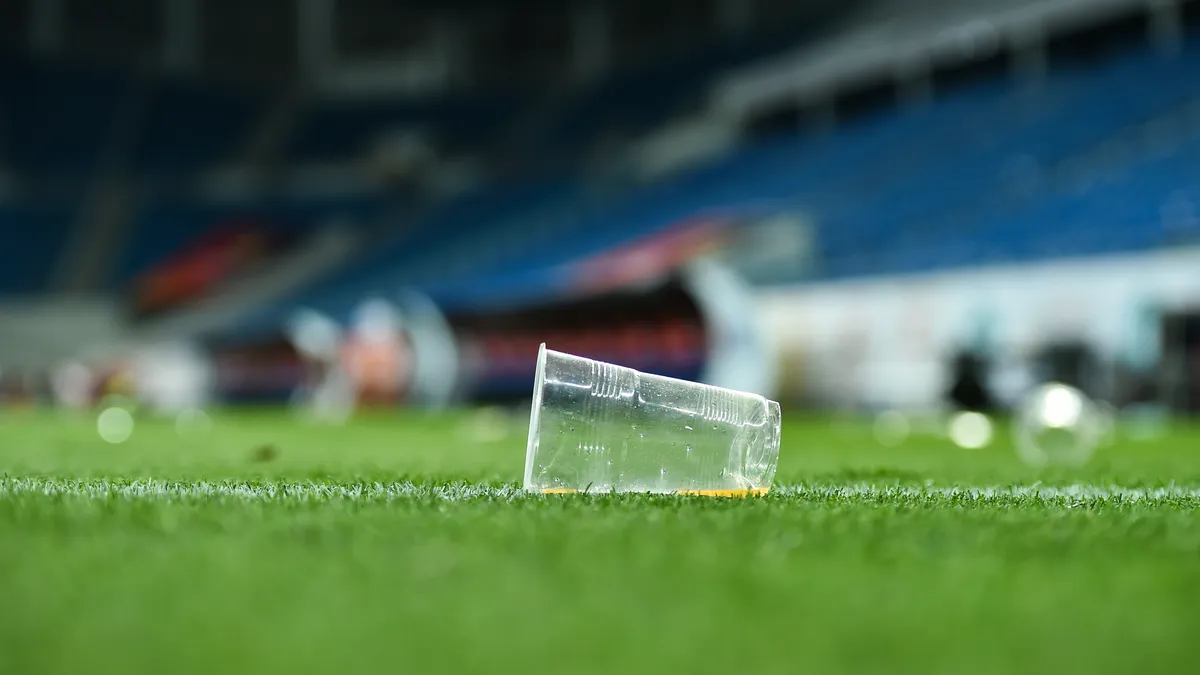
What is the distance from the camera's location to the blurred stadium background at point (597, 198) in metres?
12.6

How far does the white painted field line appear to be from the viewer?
3.10m

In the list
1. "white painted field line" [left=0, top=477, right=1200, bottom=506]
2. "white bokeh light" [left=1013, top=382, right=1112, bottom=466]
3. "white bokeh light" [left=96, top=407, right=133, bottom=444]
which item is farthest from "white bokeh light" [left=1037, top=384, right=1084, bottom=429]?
"white bokeh light" [left=96, top=407, right=133, bottom=444]

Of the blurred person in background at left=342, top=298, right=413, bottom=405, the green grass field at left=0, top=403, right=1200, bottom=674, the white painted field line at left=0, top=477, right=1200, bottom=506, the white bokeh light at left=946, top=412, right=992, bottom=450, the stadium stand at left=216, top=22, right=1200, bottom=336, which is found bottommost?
the green grass field at left=0, top=403, right=1200, bottom=674

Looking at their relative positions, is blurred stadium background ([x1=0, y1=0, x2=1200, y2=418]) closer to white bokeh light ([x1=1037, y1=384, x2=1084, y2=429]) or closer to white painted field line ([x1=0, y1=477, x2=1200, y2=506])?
white bokeh light ([x1=1037, y1=384, x2=1084, y2=429])

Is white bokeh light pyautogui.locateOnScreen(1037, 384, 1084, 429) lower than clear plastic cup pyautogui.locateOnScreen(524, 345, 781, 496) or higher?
higher

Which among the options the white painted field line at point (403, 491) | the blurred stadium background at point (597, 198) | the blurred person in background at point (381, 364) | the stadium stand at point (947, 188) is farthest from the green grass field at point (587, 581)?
the blurred person in background at point (381, 364)

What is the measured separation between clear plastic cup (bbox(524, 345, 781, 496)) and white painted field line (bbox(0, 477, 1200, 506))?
0.15m

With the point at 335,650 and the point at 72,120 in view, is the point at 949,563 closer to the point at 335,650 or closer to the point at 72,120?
the point at 335,650

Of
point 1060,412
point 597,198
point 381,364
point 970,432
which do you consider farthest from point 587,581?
point 597,198

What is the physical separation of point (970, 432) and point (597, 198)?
14840 mm

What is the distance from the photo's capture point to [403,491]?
334 centimetres

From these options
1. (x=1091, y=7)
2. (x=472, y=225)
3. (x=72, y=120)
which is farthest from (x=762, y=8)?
(x=72, y=120)

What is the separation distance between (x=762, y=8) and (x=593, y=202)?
493cm

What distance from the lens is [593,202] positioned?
75.6 feet
